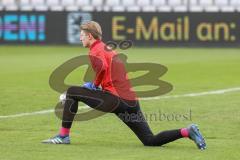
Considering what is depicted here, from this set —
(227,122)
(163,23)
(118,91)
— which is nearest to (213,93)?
(227,122)

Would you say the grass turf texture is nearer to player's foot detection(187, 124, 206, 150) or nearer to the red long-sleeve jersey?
player's foot detection(187, 124, 206, 150)

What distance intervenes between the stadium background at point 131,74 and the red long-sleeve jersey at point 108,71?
74 cm

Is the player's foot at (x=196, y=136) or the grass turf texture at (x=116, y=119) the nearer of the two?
the grass turf texture at (x=116, y=119)

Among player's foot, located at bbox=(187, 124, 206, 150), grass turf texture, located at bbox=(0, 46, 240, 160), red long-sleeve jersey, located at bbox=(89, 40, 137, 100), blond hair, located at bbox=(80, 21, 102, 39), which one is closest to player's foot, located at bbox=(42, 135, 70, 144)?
grass turf texture, located at bbox=(0, 46, 240, 160)

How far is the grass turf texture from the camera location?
10508mm

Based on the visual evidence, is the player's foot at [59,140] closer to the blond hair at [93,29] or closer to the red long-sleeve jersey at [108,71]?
the red long-sleeve jersey at [108,71]

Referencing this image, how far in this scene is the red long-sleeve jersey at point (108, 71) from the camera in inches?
423

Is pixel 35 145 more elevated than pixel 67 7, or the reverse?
pixel 35 145

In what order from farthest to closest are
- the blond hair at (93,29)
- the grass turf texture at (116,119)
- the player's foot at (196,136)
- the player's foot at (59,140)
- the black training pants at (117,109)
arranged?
1. the player's foot at (59,140)
2. the black training pants at (117,109)
3. the blond hair at (93,29)
4. the player's foot at (196,136)
5. the grass turf texture at (116,119)

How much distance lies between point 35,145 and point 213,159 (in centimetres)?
240

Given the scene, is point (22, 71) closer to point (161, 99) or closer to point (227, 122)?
point (161, 99)

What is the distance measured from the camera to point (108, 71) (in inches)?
425

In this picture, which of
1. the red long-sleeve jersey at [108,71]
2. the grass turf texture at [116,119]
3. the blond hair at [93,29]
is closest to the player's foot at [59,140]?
the grass turf texture at [116,119]

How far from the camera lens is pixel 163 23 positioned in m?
32.8
